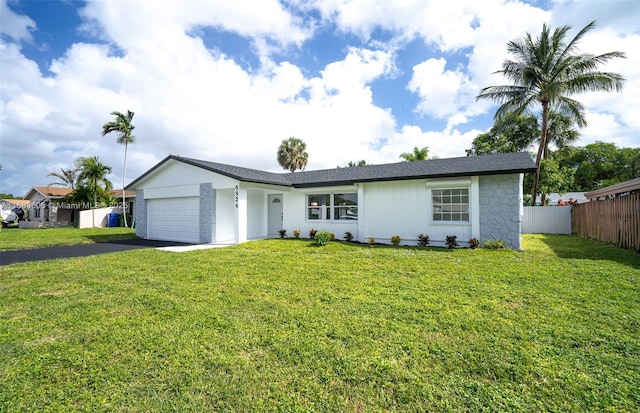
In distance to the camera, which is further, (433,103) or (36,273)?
(433,103)

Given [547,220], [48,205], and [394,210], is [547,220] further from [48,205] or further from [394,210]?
[48,205]

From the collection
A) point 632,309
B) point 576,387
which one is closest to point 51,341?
point 576,387

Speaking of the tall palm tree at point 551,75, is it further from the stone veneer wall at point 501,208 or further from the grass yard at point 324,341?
the grass yard at point 324,341

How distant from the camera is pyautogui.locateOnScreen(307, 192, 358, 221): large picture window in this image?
13938mm

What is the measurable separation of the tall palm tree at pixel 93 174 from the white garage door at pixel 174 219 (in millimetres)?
15346

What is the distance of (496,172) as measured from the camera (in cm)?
1044

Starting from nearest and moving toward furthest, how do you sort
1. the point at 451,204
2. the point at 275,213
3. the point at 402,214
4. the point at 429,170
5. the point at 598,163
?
1. the point at 451,204
2. the point at 429,170
3. the point at 402,214
4. the point at 275,213
5. the point at 598,163

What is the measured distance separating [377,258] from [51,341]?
7.64 meters

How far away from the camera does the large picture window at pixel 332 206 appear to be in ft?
45.7

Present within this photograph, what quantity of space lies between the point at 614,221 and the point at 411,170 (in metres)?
8.16

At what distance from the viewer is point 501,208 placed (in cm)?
1072

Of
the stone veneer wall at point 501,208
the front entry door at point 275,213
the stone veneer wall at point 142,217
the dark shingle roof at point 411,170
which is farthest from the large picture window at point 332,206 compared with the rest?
the stone veneer wall at point 142,217

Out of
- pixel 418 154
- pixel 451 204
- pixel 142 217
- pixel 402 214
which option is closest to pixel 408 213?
pixel 402 214

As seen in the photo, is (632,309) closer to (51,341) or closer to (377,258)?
(377,258)
